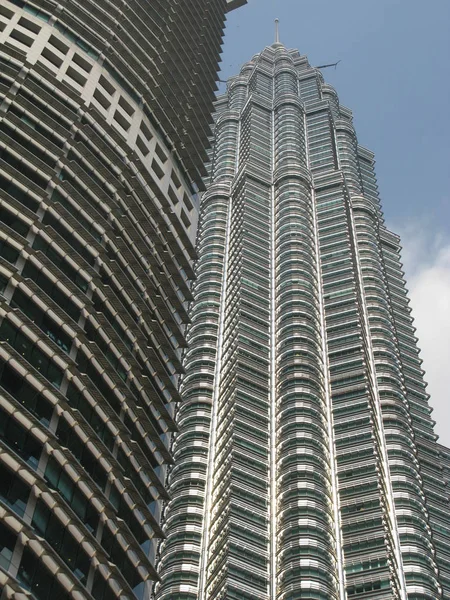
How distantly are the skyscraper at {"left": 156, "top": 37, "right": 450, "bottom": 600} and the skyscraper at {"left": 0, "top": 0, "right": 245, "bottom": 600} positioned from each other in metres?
41.0

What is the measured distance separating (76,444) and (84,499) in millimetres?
2742

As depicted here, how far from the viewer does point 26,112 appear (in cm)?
5506

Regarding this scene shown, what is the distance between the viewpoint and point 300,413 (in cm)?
11144

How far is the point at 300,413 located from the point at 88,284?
6556 centimetres

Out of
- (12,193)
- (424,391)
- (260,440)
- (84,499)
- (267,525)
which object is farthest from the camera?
(424,391)

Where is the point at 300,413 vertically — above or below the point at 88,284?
above

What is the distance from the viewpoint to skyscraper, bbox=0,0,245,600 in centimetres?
3928

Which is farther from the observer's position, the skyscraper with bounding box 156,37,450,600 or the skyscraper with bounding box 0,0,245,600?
the skyscraper with bounding box 156,37,450,600

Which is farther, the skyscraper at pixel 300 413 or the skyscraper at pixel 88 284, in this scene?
the skyscraper at pixel 300 413

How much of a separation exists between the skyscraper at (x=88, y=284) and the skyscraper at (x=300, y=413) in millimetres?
40971

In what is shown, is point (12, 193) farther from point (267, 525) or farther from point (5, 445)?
point (267, 525)

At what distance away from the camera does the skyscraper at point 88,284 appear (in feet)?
129

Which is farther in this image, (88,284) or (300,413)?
(300,413)

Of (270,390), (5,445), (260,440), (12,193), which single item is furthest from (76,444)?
(270,390)
